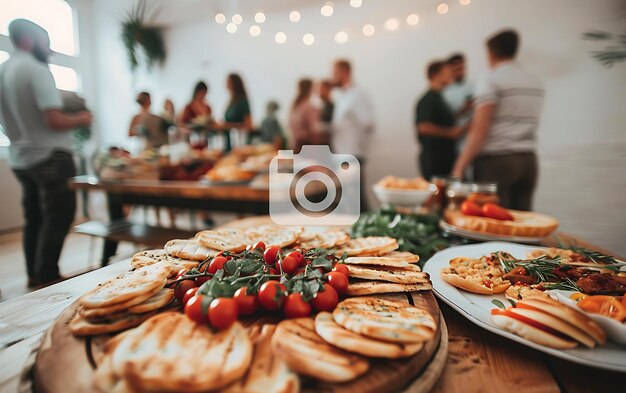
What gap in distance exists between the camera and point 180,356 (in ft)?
1.45

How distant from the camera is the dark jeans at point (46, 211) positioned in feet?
3.97

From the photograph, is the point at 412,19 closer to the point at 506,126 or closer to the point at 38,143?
the point at 506,126

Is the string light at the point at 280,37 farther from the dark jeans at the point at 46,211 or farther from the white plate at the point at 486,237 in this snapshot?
the white plate at the point at 486,237

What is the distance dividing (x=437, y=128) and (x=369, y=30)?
179cm

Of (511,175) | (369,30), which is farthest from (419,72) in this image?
(511,175)

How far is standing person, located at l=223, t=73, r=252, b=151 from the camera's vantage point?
4453 mm

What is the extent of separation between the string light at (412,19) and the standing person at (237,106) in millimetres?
2449

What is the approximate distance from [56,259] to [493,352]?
1663 millimetres

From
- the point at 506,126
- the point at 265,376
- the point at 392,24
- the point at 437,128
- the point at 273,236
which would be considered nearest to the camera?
the point at 265,376

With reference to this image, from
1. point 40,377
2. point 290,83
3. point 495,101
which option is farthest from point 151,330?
point 290,83

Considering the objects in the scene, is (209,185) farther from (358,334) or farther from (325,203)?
(358,334)

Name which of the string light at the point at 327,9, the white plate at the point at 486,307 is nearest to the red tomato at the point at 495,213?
the white plate at the point at 486,307

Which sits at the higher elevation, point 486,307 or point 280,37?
point 280,37

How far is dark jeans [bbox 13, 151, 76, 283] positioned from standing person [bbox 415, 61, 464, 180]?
3207 millimetres
